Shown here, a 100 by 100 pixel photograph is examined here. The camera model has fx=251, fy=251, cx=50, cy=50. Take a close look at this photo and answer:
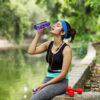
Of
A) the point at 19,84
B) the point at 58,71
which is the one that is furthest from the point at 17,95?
the point at 58,71

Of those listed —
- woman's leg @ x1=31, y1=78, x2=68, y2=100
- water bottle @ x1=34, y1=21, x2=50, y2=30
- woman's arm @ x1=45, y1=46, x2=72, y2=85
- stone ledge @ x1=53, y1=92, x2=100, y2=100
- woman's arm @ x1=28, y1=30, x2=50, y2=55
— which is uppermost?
water bottle @ x1=34, y1=21, x2=50, y2=30

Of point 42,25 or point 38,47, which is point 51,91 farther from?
point 42,25

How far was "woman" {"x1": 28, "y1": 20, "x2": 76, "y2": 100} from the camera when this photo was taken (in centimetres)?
340

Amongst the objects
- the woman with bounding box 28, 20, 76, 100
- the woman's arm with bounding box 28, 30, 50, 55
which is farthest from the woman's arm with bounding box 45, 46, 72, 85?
the woman's arm with bounding box 28, 30, 50, 55

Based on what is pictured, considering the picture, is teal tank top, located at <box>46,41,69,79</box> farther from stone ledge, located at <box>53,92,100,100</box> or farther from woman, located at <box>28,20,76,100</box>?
stone ledge, located at <box>53,92,100,100</box>

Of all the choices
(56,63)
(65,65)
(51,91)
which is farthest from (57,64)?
(51,91)

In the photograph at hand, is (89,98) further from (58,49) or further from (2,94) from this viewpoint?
(2,94)

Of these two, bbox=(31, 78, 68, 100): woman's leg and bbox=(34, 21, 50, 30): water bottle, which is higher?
bbox=(34, 21, 50, 30): water bottle

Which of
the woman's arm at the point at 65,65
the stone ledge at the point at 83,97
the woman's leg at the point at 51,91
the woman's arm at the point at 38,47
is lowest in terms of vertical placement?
the stone ledge at the point at 83,97

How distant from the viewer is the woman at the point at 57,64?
11.2ft

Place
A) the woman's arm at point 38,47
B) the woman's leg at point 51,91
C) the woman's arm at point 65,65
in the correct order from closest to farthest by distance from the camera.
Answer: the woman's leg at point 51,91, the woman's arm at point 65,65, the woman's arm at point 38,47

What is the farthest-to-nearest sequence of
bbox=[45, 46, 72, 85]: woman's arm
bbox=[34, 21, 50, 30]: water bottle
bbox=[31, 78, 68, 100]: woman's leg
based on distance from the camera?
1. bbox=[34, 21, 50, 30]: water bottle
2. bbox=[45, 46, 72, 85]: woman's arm
3. bbox=[31, 78, 68, 100]: woman's leg

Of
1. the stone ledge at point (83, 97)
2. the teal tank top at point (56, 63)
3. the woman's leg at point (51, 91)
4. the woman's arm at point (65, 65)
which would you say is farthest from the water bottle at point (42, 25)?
the stone ledge at point (83, 97)

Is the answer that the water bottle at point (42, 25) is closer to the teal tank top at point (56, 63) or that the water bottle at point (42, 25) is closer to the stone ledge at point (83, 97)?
the teal tank top at point (56, 63)
